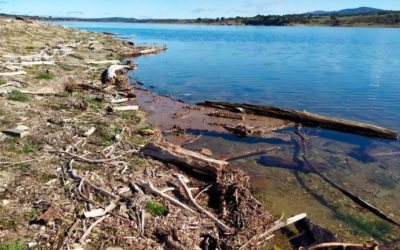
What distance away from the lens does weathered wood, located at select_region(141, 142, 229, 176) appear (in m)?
9.49

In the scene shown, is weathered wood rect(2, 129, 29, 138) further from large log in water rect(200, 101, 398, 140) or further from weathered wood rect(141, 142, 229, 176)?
large log in water rect(200, 101, 398, 140)

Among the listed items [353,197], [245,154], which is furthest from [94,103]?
[353,197]

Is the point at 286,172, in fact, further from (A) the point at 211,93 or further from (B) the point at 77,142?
(A) the point at 211,93

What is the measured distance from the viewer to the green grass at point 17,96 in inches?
575

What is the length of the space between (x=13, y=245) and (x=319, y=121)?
513 inches

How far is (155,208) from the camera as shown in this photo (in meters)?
7.75

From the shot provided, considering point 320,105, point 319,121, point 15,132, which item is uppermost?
point 15,132

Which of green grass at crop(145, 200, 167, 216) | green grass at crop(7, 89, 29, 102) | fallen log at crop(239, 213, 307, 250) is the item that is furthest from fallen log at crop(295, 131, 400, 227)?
green grass at crop(7, 89, 29, 102)

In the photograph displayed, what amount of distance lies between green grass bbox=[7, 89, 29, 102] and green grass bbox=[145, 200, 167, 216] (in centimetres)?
956

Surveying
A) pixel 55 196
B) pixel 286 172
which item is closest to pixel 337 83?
pixel 286 172

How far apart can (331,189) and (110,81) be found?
15106 mm

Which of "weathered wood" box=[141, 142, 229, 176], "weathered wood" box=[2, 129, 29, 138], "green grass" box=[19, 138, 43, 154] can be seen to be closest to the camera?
"weathered wood" box=[141, 142, 229, 176]

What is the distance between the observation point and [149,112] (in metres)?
17.8

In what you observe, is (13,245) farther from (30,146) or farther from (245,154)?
(245,154)
